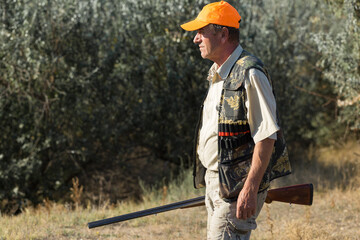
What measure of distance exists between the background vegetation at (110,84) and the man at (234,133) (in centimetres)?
505

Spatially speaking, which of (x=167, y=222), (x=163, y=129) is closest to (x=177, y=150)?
(x=163, y=129)

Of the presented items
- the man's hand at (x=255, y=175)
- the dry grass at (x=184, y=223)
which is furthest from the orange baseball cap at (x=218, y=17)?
the dry grass at (x=184, y=223)

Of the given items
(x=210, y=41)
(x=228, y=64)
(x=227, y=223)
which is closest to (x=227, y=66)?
(x=228, y=64)

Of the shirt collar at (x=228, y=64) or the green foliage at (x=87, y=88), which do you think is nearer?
the shirt collar at (x=228, y=64)

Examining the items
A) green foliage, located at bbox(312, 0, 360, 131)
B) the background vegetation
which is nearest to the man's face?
the background vegetation

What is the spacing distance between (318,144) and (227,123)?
1044cm

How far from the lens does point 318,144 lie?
41.2 feet

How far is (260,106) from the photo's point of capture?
2.61 metres

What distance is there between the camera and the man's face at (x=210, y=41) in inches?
111

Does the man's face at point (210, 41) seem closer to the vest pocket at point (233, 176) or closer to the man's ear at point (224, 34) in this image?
the man's ear at point (224, 34)

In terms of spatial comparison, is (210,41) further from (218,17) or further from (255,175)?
(255,175)

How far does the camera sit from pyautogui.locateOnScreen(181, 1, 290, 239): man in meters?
2.60

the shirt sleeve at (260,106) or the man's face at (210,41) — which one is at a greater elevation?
the man's face at (210,41)

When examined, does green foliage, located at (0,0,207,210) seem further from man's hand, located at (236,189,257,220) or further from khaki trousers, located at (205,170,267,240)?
man's hand, located at (236,189,257,220)
